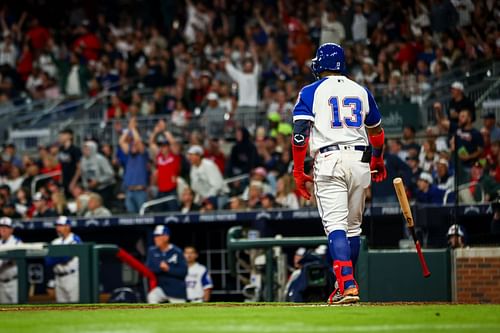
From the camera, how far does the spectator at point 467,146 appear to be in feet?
44.4

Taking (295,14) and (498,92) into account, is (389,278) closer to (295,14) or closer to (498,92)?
(498,92)

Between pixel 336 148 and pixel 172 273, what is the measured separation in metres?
6.59

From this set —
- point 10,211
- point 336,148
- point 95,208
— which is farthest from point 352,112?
point 10,211

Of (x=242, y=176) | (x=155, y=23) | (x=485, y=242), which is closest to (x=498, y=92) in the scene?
(x=485, y=242)

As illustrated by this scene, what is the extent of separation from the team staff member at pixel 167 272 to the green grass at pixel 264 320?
648 centimetres

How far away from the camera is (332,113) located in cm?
938

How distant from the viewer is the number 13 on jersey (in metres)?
9.38

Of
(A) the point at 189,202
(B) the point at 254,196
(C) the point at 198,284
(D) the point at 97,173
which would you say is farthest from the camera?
(D) the point at 97,173

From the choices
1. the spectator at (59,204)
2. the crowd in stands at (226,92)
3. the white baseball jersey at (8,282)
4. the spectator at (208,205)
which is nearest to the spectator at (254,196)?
the crowd in stands at (226,92)

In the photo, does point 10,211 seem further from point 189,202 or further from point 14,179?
point 189,202

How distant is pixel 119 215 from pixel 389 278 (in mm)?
6435

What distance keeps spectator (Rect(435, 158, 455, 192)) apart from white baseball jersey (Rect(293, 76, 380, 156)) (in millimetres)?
4422

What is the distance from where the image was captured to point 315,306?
9039 millimetres

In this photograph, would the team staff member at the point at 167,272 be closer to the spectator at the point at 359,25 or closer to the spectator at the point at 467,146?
the spectator at the point at 467,146
